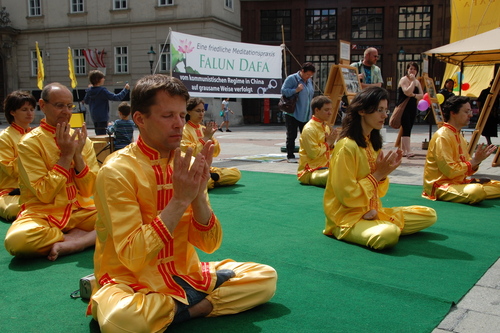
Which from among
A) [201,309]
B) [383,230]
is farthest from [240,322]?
[383,230]

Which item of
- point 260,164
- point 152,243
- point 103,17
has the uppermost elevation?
point 103,17

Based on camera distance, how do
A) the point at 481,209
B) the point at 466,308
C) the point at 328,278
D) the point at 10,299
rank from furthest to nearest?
the point at 481,209 < the point at 328,278 < the point at 10,299 < the point at 466,308

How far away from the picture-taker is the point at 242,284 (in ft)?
9.62

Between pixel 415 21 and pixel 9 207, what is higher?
pixel 415 21

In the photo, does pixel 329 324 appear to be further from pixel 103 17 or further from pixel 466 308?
pixel 103 17

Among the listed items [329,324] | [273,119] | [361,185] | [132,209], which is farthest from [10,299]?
[273,119]

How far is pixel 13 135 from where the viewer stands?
5.40 metres

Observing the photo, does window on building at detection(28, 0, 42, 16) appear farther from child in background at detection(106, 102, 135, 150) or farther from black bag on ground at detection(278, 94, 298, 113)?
child in background at detection(106, 102, 135, 150)

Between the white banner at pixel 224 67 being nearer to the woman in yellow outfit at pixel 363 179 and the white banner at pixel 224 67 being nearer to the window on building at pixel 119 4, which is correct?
the woman in yellow outfit at pixel 363 179

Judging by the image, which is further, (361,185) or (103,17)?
(103,17)

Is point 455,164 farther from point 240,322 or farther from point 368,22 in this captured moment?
point 368,22

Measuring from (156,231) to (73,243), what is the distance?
2.08 m

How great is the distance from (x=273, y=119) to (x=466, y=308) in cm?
2804

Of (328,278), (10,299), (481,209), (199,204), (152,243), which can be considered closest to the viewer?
(152,243)
